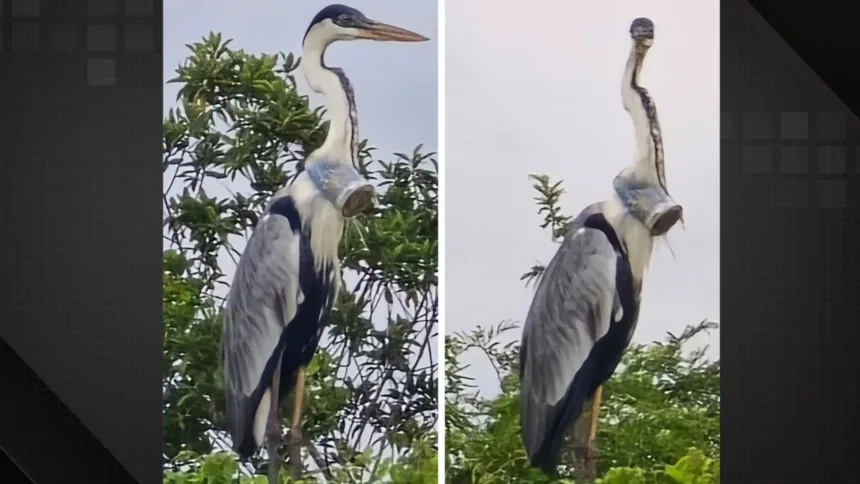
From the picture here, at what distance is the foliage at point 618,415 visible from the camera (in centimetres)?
209

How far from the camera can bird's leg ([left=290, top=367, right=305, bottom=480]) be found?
2.11m

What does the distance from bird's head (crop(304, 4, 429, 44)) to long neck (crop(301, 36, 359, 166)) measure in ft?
0.07

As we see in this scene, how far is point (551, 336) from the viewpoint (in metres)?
2.10

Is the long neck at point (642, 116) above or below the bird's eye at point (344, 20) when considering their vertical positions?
below

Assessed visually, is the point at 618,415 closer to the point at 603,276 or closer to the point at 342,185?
the point at 603,276

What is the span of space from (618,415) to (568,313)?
1.02 ft

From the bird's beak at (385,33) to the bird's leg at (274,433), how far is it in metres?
0.93

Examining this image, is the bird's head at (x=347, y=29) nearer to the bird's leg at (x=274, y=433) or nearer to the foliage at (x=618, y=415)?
the foliage at (x=618, y=415)

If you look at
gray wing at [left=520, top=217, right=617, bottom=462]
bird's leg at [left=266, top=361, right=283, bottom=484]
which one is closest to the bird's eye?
gray wing at [left=520, top=217, right=617, bottom=462]
